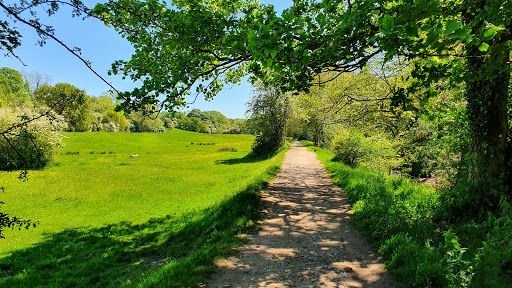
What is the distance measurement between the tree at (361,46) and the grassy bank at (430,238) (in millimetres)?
1171

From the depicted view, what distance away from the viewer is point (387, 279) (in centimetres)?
391

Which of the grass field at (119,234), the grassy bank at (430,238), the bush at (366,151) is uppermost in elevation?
the bush at (366,151)

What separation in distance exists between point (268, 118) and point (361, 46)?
2477cm

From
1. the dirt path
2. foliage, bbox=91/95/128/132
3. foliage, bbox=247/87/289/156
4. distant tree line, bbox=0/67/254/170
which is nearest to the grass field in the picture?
the dirt path

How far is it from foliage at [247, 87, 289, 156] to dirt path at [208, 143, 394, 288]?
69.8 feet

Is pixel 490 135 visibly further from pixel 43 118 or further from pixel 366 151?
pixel 43 118

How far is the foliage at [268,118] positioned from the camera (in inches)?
1141

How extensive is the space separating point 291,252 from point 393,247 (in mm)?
1934

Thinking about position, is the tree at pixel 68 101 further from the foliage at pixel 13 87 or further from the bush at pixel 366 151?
the bush at pixel 366 151

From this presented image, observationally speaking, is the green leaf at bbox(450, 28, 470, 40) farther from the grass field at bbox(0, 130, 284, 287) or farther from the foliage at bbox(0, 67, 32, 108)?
the foliage at bbox(0, 67, 32, 108)

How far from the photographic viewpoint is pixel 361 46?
4.65 m

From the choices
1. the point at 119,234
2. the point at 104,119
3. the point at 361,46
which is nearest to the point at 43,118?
the point at 119,234

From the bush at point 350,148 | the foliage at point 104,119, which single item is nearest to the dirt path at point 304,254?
the bush at point 350,148

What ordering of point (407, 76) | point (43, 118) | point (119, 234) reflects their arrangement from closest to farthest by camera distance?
point (407, 76), point (119, 234), point (43, 118)
